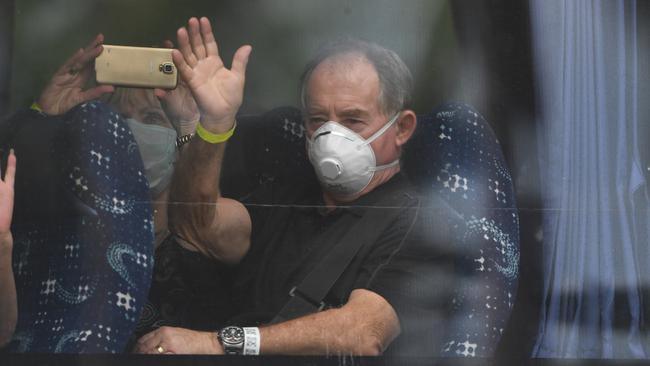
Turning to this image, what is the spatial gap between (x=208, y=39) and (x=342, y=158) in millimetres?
761

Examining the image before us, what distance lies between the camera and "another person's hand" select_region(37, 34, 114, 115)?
531 centimetres


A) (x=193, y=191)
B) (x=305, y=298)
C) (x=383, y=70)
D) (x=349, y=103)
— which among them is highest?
(x=383, y=70)

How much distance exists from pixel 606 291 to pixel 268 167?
1.53 metres

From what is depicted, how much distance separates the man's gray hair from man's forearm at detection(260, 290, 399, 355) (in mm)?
818

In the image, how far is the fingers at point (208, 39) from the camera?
5.30 metres

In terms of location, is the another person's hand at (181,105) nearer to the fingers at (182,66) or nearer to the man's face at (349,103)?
the fingers at (182,66)

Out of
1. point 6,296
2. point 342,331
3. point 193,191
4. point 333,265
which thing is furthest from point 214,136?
point 6,296

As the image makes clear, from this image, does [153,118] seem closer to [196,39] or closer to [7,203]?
[196,39]

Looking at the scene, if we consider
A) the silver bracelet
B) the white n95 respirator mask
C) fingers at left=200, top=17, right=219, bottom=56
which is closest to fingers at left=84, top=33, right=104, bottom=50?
fingers at left=200, top=17, right=219, bottom=56

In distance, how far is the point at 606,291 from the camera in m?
5.32

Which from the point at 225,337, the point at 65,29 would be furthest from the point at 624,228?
the point at 65,29

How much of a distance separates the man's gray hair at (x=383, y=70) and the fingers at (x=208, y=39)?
39 cm

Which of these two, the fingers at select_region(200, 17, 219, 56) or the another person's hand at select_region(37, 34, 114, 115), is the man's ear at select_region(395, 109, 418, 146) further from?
the another person's hand at select_region(37, 34, 114, 115)

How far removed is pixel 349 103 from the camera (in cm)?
526
